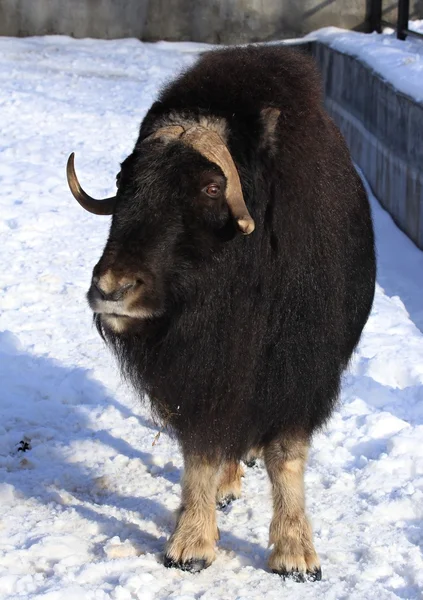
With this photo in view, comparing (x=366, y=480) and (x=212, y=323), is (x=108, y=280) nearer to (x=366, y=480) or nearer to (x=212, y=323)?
(x=212, y=323)

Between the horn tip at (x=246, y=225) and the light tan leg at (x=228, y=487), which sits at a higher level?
the horn tip at (x=246, y=225)

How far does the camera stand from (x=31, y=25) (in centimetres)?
1314

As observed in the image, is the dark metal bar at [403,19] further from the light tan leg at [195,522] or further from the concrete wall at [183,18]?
the light tan leg at [195,522]

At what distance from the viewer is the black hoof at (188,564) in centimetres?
275

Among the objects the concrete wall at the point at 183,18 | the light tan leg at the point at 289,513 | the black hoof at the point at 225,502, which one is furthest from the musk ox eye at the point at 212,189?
the concrete wall at the point at 183,18

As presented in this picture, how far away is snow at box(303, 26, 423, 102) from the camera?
711 centimetres

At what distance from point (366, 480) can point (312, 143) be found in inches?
45.7

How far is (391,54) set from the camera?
28.4 feet

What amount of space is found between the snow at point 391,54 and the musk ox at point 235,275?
156 inches

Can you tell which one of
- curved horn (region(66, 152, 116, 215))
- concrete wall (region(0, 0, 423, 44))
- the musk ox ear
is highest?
the musk ox ear

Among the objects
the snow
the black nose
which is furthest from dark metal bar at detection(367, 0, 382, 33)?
the black nose

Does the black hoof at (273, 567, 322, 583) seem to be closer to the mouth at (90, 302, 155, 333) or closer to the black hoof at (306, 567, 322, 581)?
the black hoof at (306, 567, 322, 581)

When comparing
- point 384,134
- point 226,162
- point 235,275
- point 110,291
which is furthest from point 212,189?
point 384,134

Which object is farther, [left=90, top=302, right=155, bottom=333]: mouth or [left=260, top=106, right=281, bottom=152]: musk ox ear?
[left=260, top=106, right=281, bottom=152]: musk ox ear
